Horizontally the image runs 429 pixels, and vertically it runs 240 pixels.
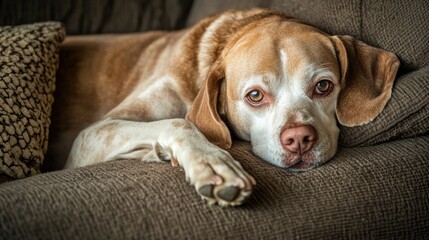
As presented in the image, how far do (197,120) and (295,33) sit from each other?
0.56m

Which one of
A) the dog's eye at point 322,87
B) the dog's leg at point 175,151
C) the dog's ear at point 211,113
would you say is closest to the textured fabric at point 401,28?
the dog's eye at point 322,87

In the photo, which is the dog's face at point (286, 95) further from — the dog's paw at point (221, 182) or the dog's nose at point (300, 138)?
the dog's paw at point (221, 182)

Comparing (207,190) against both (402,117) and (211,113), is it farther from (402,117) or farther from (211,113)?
(402,117)

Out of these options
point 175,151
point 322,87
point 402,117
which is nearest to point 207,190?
point 175,151

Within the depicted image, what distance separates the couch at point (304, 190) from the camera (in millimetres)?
1618

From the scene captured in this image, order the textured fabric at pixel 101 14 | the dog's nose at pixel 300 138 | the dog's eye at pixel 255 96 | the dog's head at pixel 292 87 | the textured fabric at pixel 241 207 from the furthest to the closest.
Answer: the textured fabric at pixel 101 14
the dog's eye at pixel 255 96
the dog's head at pixel 292 87
the dog's nose at pixel 300 138
the textured fabric at pixel 241 207

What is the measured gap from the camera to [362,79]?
2.25 m

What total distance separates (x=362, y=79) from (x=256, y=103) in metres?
0.46

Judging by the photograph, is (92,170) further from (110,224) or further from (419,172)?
(419,172)

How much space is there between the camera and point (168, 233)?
1.62 meters

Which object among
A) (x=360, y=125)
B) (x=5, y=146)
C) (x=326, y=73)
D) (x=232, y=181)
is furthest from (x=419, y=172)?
(x=5, y=146)

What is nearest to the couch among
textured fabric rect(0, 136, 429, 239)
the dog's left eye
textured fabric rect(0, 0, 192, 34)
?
textured fabric rect(0, 136, 429, 239)

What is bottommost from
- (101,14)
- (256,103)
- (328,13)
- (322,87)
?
(101,14)

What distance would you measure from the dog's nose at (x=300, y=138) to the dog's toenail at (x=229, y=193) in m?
0.41
